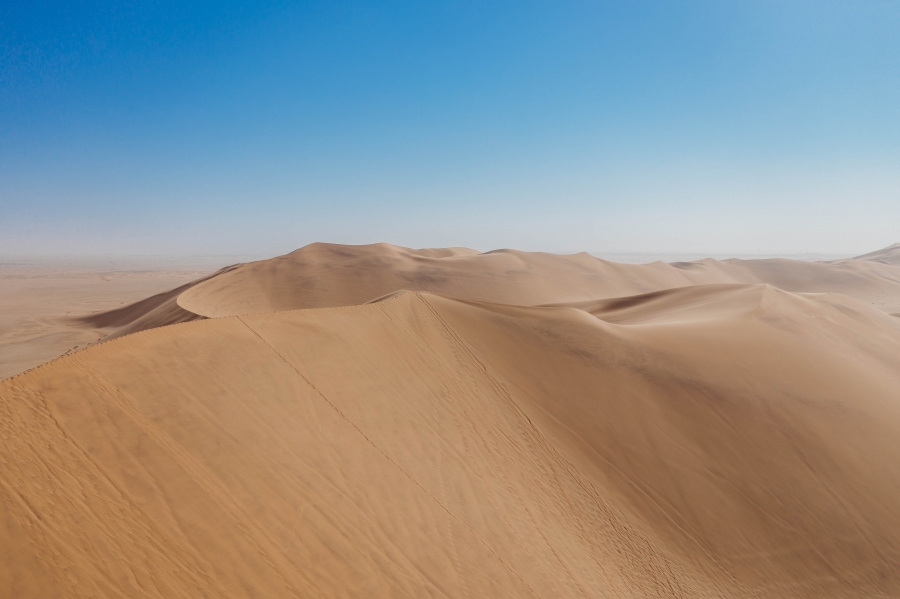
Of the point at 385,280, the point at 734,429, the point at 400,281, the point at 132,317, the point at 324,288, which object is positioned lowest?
the point at 734,429

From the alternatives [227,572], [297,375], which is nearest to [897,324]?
A: [297,375]

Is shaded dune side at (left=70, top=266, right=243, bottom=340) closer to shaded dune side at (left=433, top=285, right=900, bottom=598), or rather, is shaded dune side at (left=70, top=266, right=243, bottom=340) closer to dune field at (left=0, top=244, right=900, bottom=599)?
dune field at (left=0, top=244, right=900, bottom=599)

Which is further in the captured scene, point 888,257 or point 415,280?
point 888,257

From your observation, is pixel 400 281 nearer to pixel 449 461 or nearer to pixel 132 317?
pixel 132 317

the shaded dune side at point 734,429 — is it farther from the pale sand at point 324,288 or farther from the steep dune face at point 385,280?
the steep dune face at point 385,280

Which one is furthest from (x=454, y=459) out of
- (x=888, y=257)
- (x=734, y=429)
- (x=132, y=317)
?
(x=888, y=257)

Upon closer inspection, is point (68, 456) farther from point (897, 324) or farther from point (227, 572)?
point (897, 324)

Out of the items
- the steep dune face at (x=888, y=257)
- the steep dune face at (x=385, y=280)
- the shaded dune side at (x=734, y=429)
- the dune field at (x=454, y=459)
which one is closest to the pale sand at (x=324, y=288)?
the steep dune face at (x=385, y=280)
